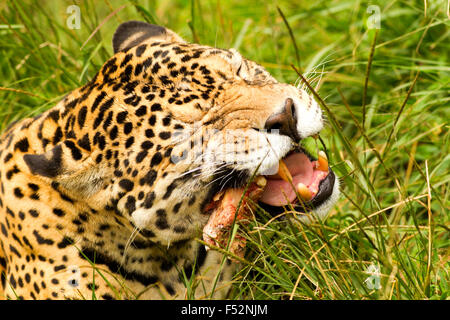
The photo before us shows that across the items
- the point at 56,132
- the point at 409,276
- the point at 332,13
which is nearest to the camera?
the point at 409,276

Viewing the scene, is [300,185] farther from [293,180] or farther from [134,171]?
[134,171]

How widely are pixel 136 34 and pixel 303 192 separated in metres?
1.75

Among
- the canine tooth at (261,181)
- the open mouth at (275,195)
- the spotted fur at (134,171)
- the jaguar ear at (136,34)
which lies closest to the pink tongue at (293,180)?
the open mouth at (275,195)

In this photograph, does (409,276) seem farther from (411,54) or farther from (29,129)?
(411,54)

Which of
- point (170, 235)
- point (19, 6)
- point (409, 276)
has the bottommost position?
point (409, 276)

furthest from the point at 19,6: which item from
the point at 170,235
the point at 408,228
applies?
the point at 408,228

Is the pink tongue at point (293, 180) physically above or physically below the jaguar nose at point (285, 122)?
below

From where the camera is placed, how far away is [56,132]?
4.23 metres

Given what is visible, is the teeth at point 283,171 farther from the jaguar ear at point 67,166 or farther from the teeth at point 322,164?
the jaguar ear at point 67,166

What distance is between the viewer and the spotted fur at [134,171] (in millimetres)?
3861

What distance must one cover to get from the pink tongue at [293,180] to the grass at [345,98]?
0.15 m

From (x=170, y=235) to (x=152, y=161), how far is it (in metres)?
0.43

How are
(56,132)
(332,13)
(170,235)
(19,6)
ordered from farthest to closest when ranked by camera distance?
(332,13) < (19,6) < (56,132) < (170,235)

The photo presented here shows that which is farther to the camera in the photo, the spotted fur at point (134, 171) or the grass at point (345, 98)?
the grass at point (345, 98)
